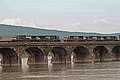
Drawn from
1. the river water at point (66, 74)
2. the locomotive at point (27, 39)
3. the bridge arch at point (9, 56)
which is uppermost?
the locomotive at point (27, 39)

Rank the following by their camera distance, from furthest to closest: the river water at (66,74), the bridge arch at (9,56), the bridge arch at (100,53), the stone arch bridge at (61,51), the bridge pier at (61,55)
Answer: the bridge arch at (100,53)
the bridge pier at (61,55)
the stone arch bridge at (61,51)
the bridge arch at (9,56)
the river water at (66,74)

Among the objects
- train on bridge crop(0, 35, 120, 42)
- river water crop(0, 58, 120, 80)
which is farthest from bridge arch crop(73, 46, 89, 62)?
river water crop(0, 58, 120, 80)

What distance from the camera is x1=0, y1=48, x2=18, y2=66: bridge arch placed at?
4564 inches

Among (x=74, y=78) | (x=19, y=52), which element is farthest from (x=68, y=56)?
(x=74, y=78)

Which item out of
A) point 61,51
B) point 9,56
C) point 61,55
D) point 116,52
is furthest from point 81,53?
point 9,56

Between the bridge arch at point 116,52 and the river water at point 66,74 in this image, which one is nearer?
the river water at point 66,74

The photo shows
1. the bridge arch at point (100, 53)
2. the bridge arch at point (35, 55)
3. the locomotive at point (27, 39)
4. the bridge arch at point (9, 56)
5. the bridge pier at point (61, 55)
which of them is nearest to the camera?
the bridge arch at point (9, 56)

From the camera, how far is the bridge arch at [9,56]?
380ft

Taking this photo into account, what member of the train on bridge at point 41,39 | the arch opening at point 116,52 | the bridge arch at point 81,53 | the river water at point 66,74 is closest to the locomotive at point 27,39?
the train on bridge at point 41,39

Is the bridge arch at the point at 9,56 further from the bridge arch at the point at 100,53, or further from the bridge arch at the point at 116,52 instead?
the bridge arch at the point at 116,52

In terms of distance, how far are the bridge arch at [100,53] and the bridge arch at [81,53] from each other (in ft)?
16.0

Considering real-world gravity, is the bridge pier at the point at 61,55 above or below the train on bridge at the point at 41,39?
below

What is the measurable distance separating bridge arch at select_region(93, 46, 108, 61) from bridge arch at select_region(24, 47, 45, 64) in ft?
67.3

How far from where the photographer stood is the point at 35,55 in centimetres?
12525
